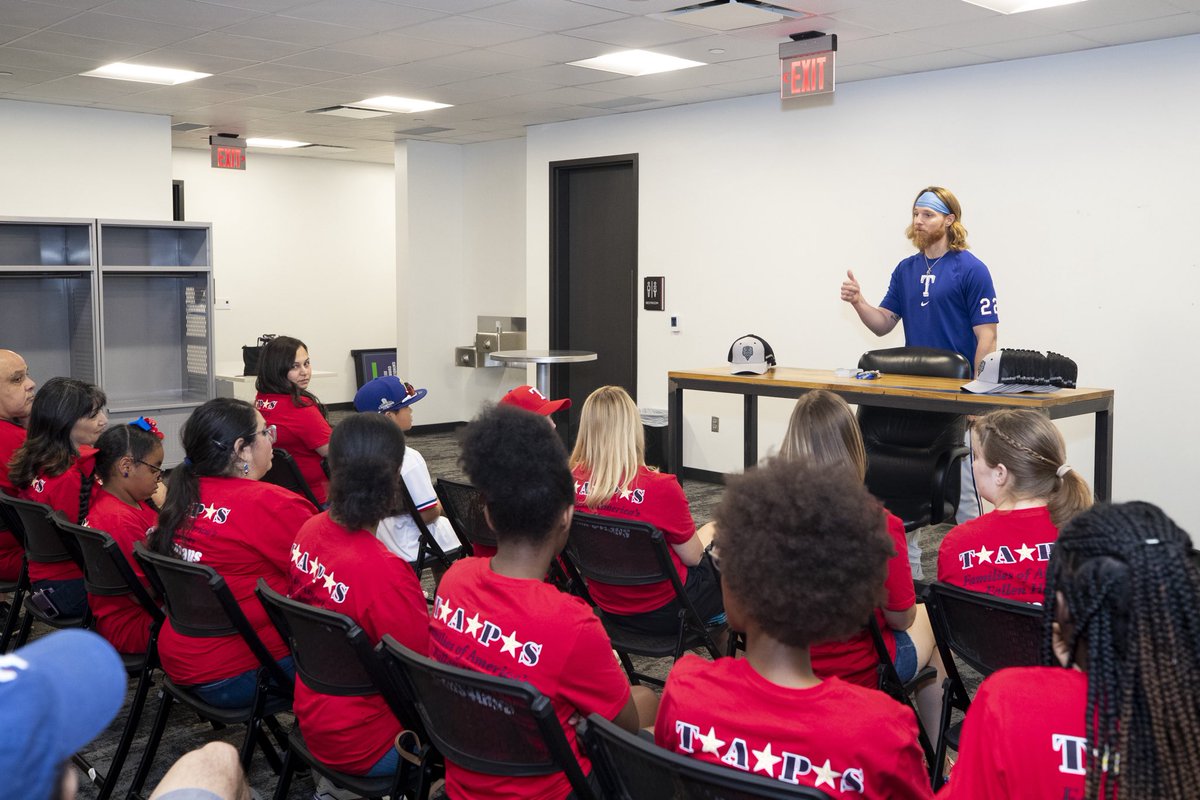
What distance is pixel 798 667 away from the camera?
4.60 feet

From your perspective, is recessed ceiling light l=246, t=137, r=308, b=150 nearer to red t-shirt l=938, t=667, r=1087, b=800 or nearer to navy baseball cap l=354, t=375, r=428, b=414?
navy baseball cap l=354, t=375, r=428, b=414

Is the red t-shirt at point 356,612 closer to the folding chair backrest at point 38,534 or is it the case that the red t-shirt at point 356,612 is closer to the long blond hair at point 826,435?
the long blond hair at point 826,435

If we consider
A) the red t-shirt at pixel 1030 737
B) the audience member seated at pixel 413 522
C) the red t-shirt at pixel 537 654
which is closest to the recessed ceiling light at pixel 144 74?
the audience member seated at pixel 413 522

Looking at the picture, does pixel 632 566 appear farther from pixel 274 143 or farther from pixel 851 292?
pixel 274 143

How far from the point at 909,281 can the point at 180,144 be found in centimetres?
774

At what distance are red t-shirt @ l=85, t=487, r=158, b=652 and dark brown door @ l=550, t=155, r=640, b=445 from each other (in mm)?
5442

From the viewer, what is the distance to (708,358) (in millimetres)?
7473

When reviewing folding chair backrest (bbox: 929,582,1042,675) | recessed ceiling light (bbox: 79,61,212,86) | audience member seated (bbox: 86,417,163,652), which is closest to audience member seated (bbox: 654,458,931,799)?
folding chair backrest (bbox: 929,582,1042,675)

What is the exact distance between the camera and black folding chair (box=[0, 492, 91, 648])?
293cm

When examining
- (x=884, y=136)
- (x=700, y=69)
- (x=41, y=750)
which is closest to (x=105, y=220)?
(x=700, y=69)

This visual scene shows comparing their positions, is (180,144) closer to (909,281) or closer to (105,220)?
(105,220)

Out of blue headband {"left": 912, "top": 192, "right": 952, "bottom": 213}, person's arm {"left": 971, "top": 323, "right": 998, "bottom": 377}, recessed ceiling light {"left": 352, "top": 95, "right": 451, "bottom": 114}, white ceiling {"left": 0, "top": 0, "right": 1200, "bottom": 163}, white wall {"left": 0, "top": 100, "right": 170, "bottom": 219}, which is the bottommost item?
person's arm {"left": 971, "top": 323, "right": 998, "bottom": 377}

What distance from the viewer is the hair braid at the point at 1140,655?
1.03m

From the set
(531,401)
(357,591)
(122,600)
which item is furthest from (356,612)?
(531,401)
